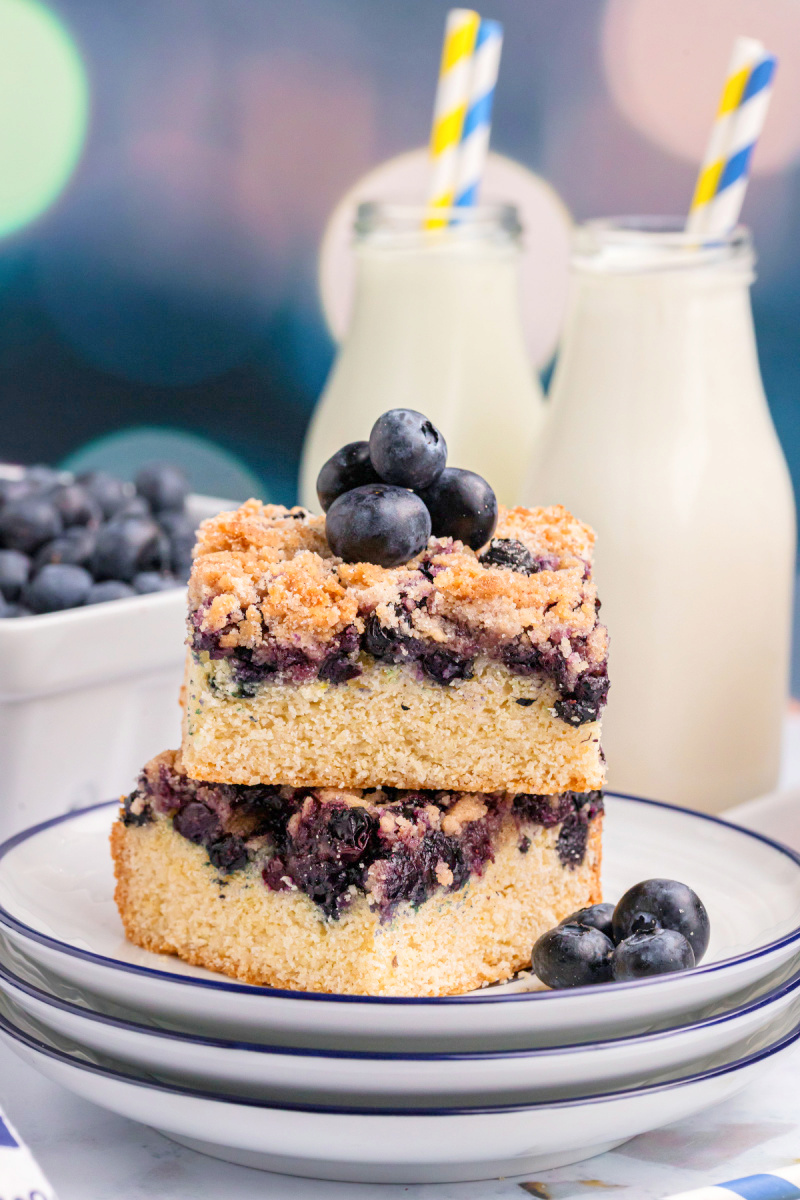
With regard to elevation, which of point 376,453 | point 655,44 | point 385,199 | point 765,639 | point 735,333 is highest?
point 655,44

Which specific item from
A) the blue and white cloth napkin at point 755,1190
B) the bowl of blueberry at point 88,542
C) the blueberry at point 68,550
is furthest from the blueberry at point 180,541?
the blue and white cloth napkin at point 755,1190

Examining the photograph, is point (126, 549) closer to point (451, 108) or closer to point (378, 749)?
point (378, 749)

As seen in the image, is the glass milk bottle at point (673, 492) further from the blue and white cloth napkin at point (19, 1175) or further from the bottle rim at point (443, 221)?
the blue and white cloth napkin at point (19, 1175)

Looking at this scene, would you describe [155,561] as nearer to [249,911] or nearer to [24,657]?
[24,657]

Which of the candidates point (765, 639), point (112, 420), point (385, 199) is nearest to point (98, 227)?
point (112, 420)

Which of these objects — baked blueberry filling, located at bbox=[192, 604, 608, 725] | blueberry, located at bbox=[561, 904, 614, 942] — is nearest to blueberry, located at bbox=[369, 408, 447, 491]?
baked blueberry filling, located at bbox=[192, 604, 608, 725]

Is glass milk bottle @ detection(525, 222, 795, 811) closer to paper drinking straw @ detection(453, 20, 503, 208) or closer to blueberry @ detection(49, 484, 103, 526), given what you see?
paper drinking straw @ detection(453, 20, 503, 208)
